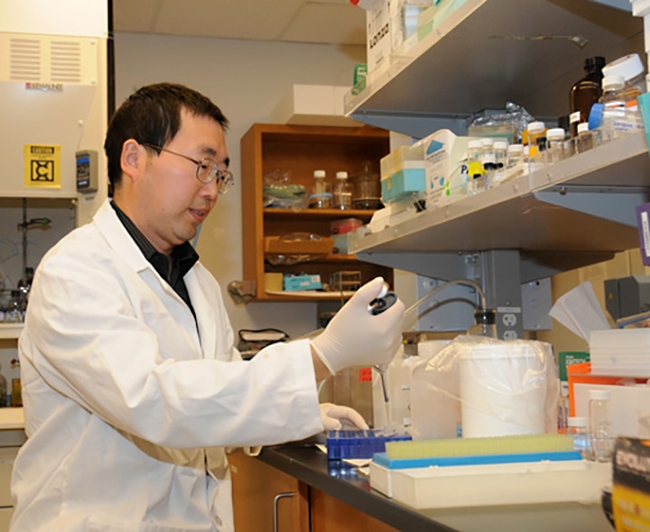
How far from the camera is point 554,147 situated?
136 centimetres

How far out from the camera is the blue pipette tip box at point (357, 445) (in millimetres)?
1514

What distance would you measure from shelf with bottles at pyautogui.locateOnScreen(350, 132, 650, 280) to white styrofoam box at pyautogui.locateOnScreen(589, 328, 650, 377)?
227 mm

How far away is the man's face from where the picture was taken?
5.47 ft

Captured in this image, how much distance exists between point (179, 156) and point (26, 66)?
173 cm

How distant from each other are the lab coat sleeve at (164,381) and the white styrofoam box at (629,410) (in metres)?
0.46

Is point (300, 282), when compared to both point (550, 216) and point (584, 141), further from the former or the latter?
point (584, 141)

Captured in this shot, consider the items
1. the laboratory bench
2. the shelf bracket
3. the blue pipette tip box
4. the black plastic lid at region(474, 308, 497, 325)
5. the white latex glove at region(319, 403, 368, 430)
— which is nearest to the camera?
the laboratory bench

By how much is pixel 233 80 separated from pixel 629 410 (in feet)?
12.1

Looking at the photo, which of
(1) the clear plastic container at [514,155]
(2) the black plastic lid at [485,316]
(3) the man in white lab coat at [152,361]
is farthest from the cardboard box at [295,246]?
(1) the clear plastic container at [514,155]

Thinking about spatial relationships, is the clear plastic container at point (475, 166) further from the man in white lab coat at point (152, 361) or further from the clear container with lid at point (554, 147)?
the man in white lab coat at point (152, 361)

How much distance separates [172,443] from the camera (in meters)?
1.28

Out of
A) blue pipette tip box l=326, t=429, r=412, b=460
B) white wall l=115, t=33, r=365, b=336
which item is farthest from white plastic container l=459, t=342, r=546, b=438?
white wall l=115, t=33, r=365, b=336

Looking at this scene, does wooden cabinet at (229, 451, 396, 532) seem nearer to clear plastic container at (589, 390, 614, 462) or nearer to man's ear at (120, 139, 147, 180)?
clear plastic container at (589, 390, 614, 462)

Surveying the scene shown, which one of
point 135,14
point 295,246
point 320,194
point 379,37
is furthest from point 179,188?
point 135,14
